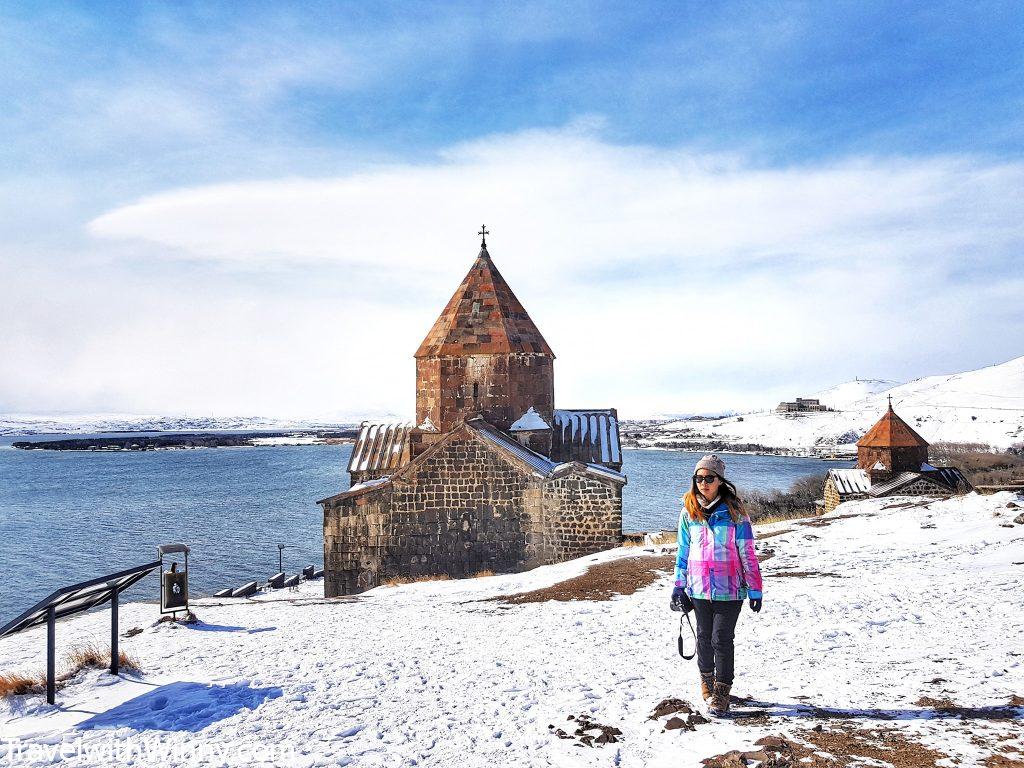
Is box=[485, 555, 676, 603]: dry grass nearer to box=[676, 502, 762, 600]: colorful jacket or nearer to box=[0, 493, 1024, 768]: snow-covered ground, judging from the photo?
box=[0, 493, 1024, 768]: snow-covered ground

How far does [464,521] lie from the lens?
559 inches

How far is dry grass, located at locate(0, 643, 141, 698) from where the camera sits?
5.12m

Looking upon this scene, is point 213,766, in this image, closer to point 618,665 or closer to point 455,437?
point 618,665

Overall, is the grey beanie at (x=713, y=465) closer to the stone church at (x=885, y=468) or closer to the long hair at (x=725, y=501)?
the long hair at (x=725, y=501)

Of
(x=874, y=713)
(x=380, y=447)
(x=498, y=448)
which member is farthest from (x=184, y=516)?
(x=874, y=713)

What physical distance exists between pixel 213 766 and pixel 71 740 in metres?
1.20

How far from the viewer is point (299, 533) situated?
33.0 metres

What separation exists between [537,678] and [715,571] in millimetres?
1910

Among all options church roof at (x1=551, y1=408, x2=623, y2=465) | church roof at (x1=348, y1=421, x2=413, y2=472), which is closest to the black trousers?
church roof at (x1=551, y1=408, x2=623, y2=465)

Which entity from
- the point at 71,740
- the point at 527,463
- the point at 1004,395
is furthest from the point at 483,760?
the point at 1004,395

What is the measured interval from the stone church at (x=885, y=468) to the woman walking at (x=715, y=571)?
89.4 feet

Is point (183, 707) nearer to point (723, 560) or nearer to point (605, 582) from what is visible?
point (723, 560)

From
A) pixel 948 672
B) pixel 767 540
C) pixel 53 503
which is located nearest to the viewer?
pixel 948 672

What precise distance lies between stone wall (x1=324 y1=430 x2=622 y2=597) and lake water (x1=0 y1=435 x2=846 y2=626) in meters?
9.99
